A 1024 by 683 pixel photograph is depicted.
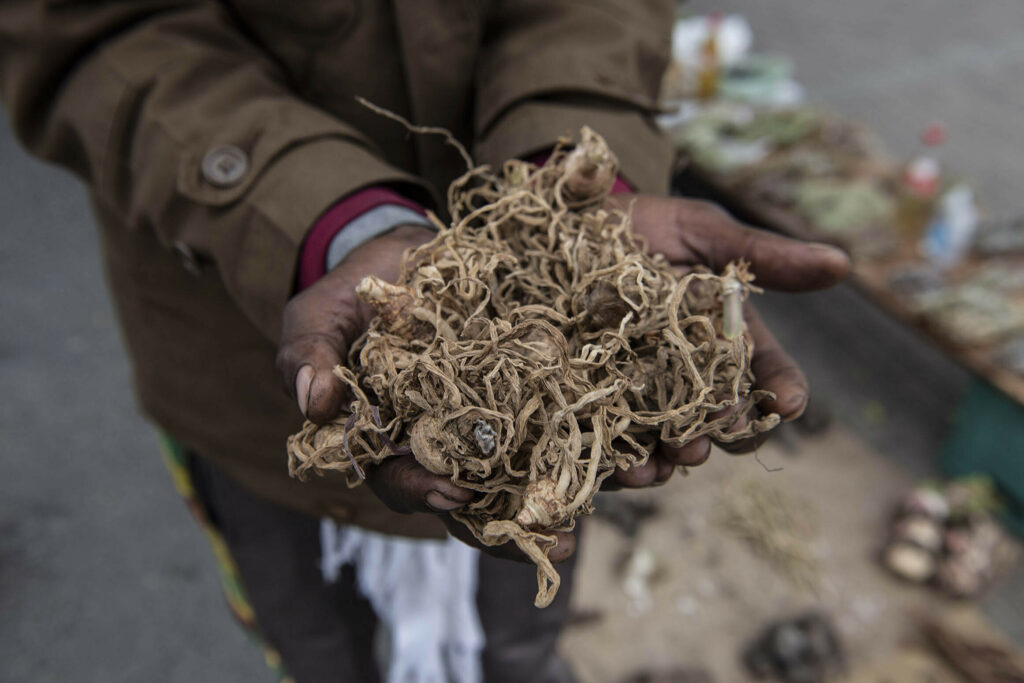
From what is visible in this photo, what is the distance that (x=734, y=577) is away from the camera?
2783 mm

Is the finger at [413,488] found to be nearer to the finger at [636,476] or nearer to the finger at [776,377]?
the finger at [636,476]

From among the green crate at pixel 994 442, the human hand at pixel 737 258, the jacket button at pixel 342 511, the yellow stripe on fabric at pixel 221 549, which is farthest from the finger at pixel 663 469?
the green crate at pixel 994 442

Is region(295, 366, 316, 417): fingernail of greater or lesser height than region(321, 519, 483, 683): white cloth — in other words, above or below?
above

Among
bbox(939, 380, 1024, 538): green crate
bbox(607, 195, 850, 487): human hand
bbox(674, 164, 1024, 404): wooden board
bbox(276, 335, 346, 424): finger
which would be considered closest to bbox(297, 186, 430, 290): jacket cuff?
bbox(276, 335, 346, 424): finger

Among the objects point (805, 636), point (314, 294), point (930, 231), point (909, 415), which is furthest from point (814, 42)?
point (314, 294)

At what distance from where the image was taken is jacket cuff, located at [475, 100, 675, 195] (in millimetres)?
1428

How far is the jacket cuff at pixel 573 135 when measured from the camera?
1428mm

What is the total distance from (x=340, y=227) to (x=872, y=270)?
2.57 metres

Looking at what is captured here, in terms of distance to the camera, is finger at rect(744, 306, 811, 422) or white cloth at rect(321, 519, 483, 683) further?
white cloth at rect(321, 519, 483, 683)

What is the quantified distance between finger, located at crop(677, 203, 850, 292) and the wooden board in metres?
1.16

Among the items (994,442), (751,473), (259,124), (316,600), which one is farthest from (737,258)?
(994,442)

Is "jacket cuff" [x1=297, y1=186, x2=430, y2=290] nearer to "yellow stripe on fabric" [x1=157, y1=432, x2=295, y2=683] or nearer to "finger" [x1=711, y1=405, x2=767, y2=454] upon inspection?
"finger" [x1=711, y1=405, x2=767, y2=454]

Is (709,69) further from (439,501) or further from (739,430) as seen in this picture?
(439,501)

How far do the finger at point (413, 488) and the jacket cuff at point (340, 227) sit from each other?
1.21ft
